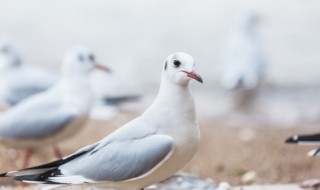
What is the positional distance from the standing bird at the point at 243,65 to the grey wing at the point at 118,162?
2.18 metres

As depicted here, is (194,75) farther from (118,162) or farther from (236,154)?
(236,154)

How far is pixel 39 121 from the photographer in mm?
2572

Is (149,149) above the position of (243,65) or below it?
below

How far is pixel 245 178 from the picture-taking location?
2.53 metres

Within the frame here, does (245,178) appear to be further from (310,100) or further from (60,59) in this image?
(60,59)

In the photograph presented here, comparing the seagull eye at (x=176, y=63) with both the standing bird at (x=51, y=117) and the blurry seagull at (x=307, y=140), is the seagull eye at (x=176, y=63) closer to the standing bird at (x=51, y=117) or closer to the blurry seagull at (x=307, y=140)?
the blurry seagull at (x=307, y=140)

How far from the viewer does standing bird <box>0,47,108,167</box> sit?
256cm

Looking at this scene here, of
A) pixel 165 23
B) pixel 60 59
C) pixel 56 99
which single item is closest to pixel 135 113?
pixel 56 99

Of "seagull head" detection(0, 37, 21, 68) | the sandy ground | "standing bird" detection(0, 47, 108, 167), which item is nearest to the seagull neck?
the sandy ground

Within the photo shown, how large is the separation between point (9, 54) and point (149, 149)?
220 centimetres

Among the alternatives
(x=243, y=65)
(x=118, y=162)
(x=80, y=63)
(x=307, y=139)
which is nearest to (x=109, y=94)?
(x=243, y=65)

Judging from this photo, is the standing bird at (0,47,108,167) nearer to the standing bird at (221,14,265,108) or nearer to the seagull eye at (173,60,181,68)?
the seagull eye at (173,60,181,68)

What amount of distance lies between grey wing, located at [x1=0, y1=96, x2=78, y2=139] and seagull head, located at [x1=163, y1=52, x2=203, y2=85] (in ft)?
2.87

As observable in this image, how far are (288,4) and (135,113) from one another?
2.77 m
